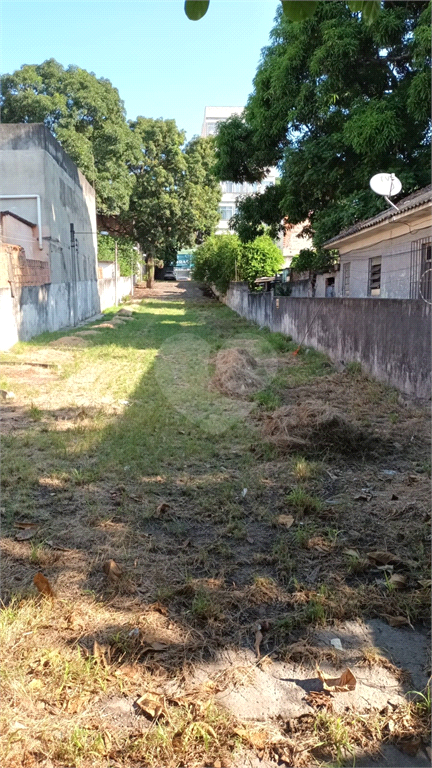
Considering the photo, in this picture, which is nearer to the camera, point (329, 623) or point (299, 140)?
point (329, 623)

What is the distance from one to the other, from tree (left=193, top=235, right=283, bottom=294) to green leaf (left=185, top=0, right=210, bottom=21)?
23492 millimetres

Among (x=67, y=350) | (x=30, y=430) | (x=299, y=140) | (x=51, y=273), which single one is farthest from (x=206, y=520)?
(x=51, y=273)

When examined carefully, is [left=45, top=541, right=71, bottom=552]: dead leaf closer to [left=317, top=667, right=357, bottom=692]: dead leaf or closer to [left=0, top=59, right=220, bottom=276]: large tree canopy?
[left=317, top=667, right=357, bottom=692]: dead leaf

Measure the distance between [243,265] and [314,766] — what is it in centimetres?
2780

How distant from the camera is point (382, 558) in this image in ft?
11.8

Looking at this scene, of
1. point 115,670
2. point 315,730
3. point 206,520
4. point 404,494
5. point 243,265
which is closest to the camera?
point 315,730

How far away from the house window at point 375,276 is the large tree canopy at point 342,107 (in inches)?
42.0

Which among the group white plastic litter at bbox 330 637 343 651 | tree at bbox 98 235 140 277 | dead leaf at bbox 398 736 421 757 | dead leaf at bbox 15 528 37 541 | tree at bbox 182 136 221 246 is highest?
tree at bbox 182 136 221 246

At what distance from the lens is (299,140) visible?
1619 cm

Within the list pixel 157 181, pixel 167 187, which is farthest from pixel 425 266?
pixel 167 187

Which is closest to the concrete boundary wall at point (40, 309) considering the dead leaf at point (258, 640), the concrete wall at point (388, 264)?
the concrete wall at point (388, 264)

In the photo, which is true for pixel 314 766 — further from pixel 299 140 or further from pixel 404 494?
pixel 299 140

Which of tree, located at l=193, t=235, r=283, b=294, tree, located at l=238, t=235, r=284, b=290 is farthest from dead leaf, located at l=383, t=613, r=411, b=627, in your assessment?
tree, located at l=238, t=235, r=284, b=290

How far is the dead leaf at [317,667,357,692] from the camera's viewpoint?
8.23 ft
